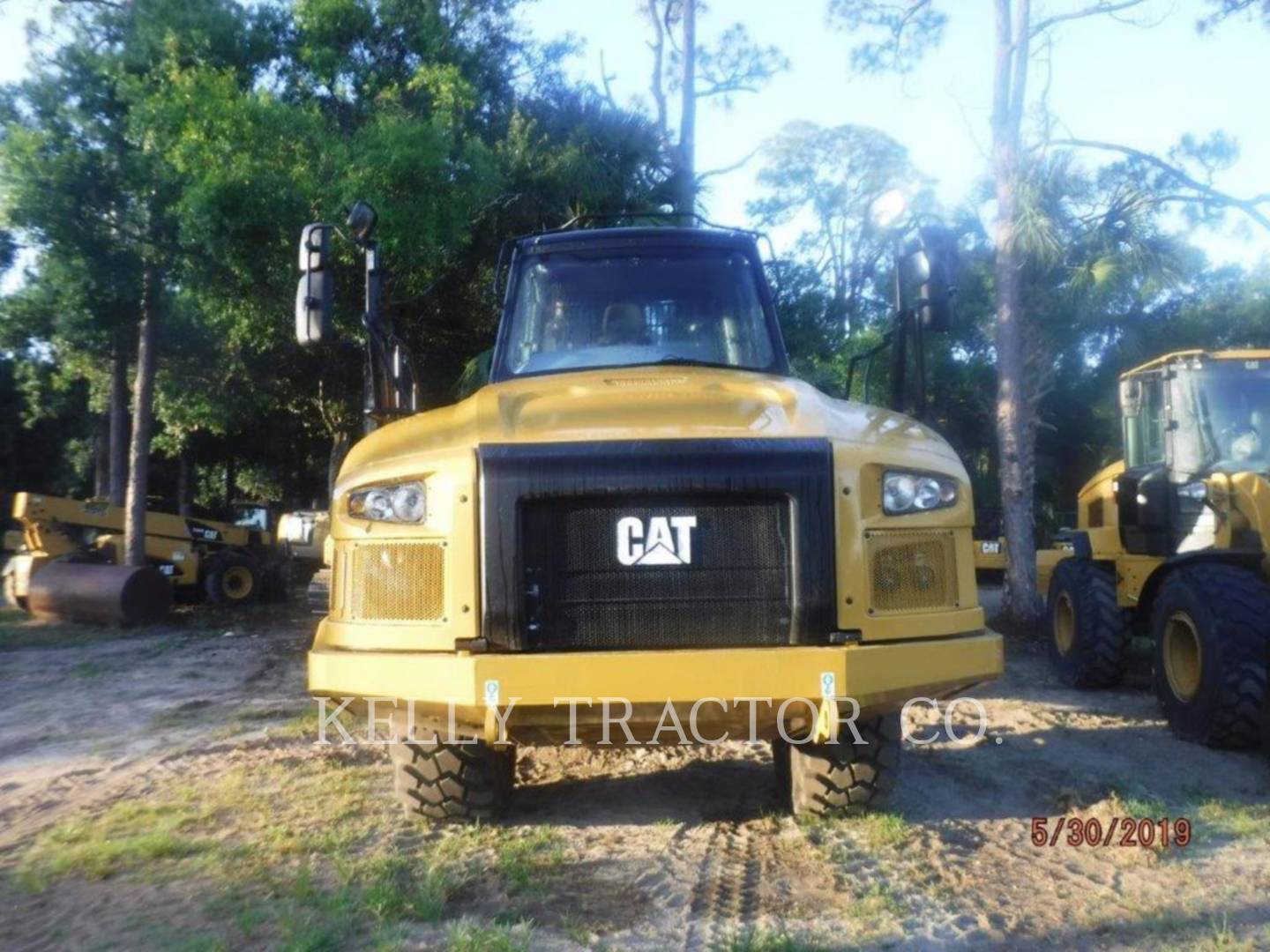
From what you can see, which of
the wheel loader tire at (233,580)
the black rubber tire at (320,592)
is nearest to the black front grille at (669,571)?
the black rubber tire at (320,592)

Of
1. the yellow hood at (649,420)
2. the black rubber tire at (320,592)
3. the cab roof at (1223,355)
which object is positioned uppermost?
the cab roof at (1223,355)

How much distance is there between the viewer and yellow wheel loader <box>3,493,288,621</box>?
43.5 ft

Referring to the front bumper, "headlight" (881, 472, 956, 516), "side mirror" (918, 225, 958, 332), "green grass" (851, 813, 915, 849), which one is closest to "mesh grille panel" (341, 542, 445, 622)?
the front bumper

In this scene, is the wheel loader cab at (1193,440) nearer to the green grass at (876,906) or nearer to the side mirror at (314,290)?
the green grass at (876,906)

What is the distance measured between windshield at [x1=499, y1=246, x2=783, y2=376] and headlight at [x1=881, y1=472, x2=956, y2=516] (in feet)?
5.01

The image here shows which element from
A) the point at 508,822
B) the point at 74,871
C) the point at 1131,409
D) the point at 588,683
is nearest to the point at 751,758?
the point at 508,822

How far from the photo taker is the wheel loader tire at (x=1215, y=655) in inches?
240

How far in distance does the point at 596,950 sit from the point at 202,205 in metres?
9.07

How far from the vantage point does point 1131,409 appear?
Result: 26.7 feet

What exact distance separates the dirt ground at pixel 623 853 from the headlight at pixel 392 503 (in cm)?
131

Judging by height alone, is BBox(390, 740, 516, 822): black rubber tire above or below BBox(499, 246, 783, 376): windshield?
below

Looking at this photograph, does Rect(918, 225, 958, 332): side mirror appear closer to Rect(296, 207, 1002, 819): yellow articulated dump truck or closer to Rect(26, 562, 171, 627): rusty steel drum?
Rect(296, 207, 1002, 819): yellow articulated dump truck

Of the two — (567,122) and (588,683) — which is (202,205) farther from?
(588,683)
